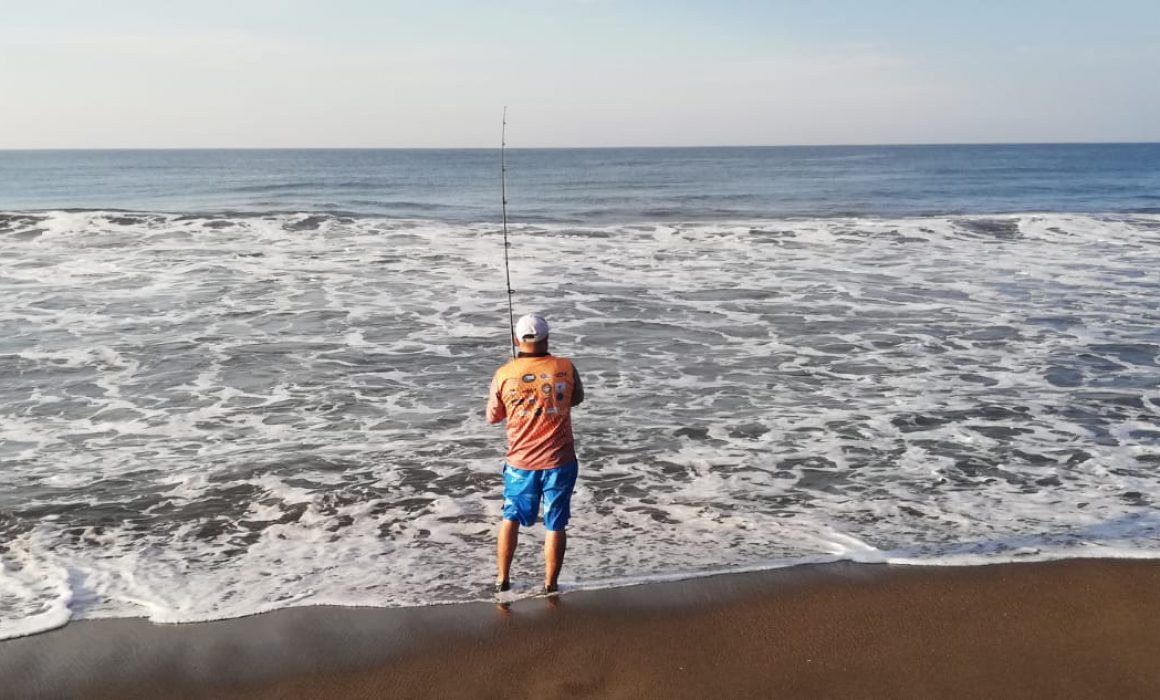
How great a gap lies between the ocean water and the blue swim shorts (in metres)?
0.51

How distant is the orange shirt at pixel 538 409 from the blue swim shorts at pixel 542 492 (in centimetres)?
4

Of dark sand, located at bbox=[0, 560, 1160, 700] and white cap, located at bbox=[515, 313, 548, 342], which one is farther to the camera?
white cap, located at bbox=[515, 313, 548, 342]

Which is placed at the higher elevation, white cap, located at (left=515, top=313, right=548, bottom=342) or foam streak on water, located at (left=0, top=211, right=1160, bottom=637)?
white cap, located at (left=515, top=313, right=548, bottom=342)

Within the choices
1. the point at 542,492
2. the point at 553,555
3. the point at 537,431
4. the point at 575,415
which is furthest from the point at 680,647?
the point at 575,415

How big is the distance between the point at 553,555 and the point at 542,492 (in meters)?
0.32

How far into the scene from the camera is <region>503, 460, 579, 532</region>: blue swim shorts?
4.52 meters

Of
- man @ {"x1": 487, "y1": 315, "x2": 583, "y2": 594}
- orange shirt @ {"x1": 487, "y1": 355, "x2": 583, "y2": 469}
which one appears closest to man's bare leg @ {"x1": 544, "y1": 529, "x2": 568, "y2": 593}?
man @ {"x1": 487, "y1": 315, "x2": 583, "y2": 594}

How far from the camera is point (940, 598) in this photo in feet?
14.9

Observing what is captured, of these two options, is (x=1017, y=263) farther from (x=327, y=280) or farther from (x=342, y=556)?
(x=342, y=556)

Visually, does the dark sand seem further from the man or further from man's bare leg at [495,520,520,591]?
the man

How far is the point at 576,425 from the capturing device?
24.9ft

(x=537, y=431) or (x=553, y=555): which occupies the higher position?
(x=537, y=431)

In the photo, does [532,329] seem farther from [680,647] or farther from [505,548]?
[680,647]

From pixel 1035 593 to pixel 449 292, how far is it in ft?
34.8
